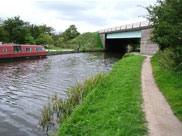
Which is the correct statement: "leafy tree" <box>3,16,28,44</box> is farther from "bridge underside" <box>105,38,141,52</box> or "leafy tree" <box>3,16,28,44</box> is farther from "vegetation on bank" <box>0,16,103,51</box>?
"bridge underside" <box>105,38,141,52</box>

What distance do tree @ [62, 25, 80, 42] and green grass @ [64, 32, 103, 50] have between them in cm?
850

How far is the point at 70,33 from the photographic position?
7038 cm

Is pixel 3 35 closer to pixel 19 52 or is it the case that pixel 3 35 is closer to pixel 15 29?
pixel 15 29

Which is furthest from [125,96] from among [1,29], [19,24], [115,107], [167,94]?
[19,24]

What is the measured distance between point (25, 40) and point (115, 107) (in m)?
41.1

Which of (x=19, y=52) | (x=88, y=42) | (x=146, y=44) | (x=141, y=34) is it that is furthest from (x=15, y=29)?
(x=146, y=44)

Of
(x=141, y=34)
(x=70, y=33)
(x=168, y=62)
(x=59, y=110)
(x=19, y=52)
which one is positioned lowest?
(x=59, y=110)

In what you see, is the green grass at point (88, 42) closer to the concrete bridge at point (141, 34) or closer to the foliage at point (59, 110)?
the concrete bridge at point (141, 34)

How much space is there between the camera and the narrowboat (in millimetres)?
25609

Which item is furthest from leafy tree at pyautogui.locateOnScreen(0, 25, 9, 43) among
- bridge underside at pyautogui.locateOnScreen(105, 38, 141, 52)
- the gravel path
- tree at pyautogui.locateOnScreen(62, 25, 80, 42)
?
the gravel path

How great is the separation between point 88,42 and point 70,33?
16760 mm

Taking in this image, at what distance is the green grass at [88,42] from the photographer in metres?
Result: 54.2

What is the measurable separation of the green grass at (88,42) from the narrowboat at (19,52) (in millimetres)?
22045

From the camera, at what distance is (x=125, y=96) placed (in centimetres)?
688
